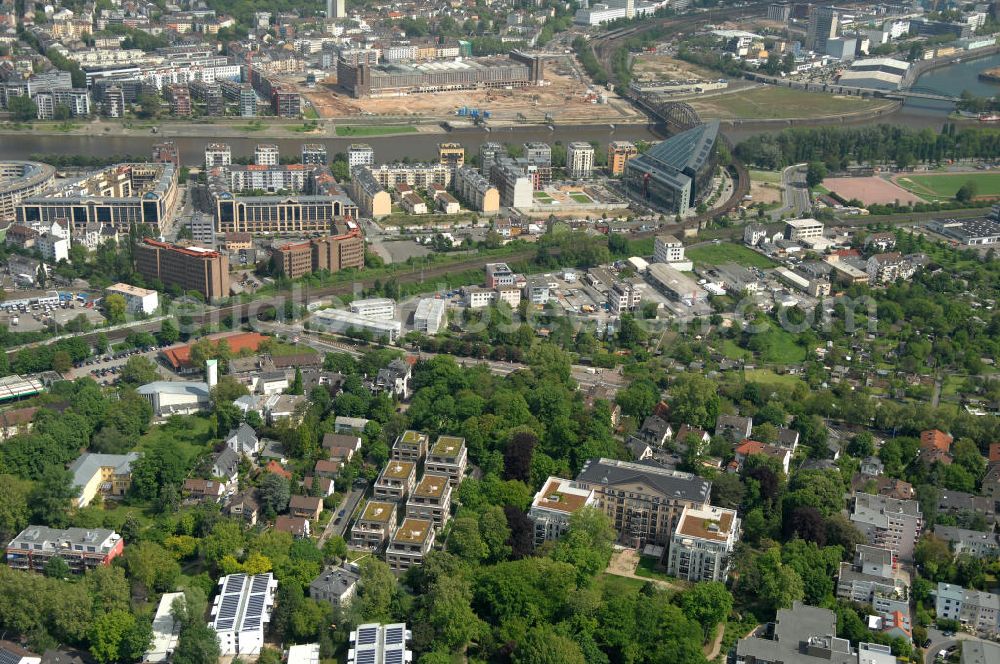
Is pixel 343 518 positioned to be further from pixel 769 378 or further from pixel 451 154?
pixel 451 154

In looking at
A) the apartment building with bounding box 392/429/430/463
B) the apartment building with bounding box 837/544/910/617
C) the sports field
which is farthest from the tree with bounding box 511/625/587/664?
the sports field

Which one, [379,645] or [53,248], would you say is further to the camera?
[53,248]

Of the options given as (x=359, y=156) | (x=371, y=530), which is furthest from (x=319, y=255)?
(x=371, y=530)

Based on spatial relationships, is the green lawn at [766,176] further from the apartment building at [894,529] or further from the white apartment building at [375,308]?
the apartment building at [894,529]

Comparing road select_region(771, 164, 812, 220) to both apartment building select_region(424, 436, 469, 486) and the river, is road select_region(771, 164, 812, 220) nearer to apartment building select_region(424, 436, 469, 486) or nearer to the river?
the river

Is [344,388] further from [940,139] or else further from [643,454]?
[940,139]

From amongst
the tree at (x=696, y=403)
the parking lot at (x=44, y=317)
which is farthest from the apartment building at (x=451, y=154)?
the tree at (x=696, y=403)
